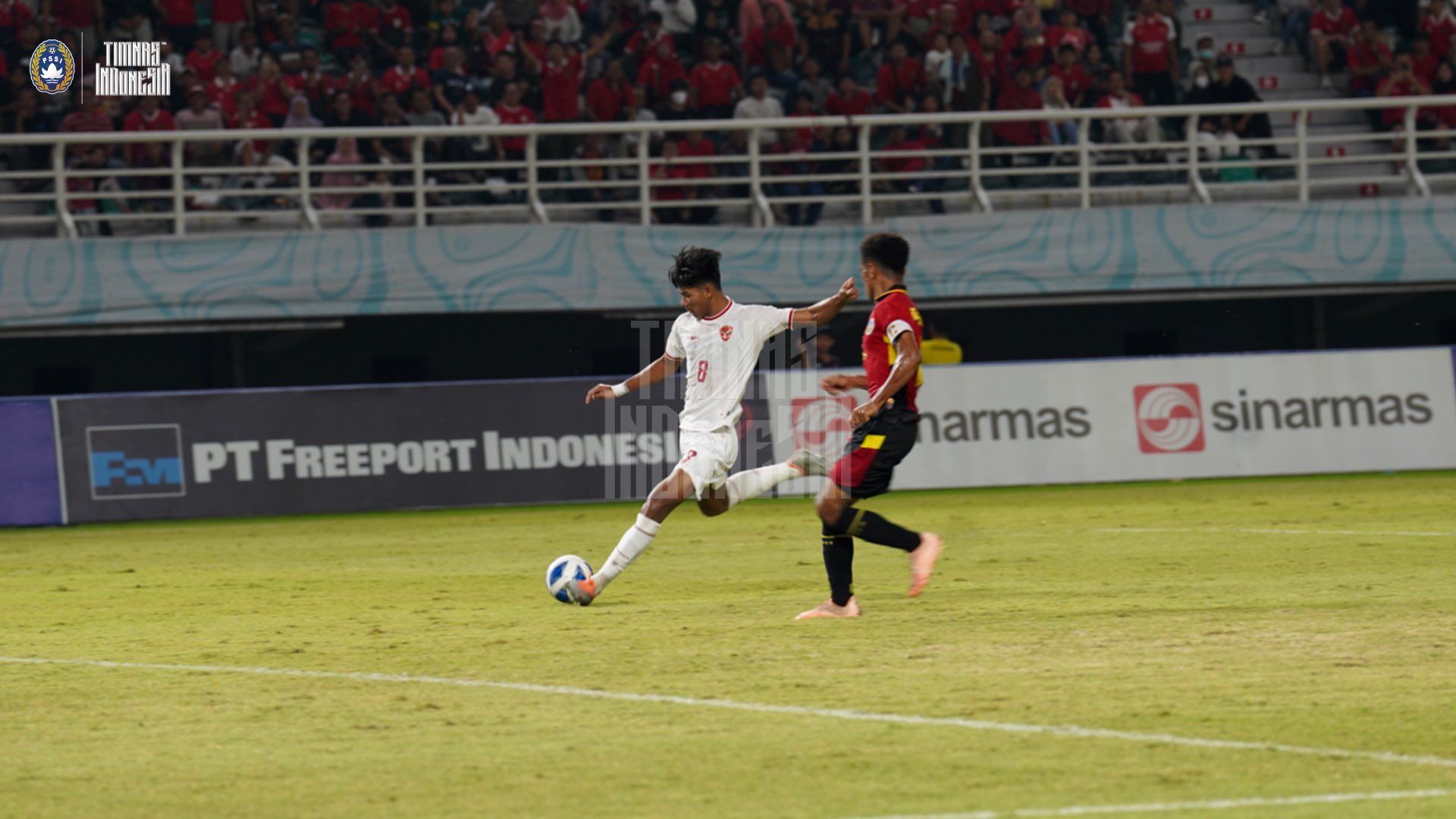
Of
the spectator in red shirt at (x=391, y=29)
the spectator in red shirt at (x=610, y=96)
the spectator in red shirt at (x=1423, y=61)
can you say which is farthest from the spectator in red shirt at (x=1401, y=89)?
the spectator in red shirt at (x=391, y=29)

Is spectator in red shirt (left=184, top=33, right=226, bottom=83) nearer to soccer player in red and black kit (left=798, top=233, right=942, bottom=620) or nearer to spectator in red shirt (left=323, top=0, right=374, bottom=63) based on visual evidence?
spectator in red shirt (left=323, top=0, right=374, bottom=63)

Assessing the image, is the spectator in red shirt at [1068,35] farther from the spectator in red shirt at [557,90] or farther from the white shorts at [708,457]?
the white shorts at [708,457]

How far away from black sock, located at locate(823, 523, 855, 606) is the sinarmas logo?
15743 mm

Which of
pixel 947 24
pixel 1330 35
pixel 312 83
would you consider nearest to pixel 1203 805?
pixel 312 83

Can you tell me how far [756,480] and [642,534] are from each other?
2.96ft

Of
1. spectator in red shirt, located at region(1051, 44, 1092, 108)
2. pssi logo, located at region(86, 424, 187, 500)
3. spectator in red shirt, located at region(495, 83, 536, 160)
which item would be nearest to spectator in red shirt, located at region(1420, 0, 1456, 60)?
spectator in red shirt, located at region(1051, 44, 1092, 108)

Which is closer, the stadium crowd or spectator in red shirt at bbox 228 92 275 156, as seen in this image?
spectator in red shirt at bbox 228 92 275 156

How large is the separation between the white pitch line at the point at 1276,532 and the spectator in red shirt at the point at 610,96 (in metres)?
10.4

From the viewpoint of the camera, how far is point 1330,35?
2633 centimetres

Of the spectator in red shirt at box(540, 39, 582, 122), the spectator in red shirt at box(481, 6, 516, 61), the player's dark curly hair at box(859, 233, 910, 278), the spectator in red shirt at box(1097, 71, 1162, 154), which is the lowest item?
the player's dark curly hair at box(859, 233, 910, 278)

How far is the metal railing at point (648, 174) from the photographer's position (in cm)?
2155

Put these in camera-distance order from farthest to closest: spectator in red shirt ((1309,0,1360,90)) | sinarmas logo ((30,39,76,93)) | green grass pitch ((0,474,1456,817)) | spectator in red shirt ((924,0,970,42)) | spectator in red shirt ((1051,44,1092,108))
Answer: spectator in red shirt ((1309,0,1360,90)), spectator in red shirt ((924,0,970,42)), spectator in red shirt ((1051,44,1092,108)), sinarmas logo ((30,39,76,93)), green grass pitch ((0,474,1456,817))

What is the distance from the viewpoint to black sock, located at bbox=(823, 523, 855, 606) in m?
9.61

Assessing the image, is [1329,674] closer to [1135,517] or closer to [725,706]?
[725,706]
